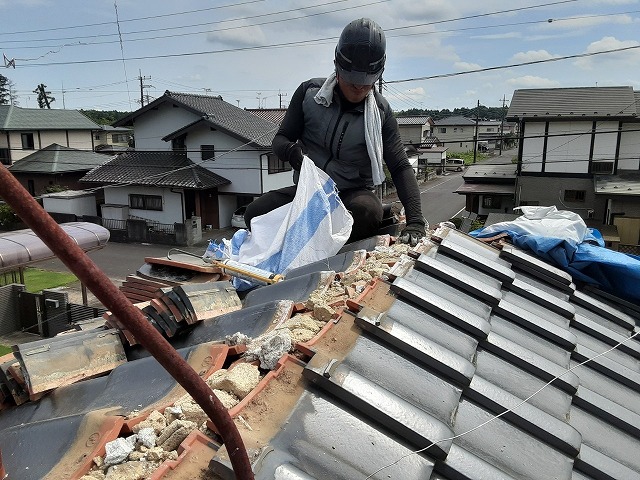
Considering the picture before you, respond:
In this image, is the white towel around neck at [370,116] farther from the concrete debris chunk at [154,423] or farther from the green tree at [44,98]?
the green tree at [44,98]

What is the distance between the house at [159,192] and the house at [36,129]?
950cm

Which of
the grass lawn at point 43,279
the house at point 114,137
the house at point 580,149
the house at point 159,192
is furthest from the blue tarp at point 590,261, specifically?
the house at point 114,137

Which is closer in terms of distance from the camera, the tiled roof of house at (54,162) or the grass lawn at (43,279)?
the grass lawn at (43,279)

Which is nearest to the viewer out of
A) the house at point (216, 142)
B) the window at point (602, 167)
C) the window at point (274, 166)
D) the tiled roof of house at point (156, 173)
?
the window at point (602, 167)

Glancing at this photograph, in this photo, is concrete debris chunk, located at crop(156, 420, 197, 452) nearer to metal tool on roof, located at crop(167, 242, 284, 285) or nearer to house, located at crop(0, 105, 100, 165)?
metal tool on roof, located at crop(167, 242, 284, 285)

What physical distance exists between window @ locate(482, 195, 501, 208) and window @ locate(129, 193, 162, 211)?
17669mm

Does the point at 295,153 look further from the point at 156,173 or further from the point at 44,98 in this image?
the point at 44,98

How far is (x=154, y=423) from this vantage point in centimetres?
178

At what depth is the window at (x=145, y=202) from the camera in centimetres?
2722

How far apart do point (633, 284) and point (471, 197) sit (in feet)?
79.4

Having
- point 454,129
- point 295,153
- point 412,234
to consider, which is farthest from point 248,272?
point 454,129

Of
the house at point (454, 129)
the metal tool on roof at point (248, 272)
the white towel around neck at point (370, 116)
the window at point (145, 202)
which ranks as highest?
the house at point (454, 129)

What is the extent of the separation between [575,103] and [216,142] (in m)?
17.8

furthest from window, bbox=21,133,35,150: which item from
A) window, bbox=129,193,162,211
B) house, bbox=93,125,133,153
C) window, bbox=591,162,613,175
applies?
window, bbox=591,162,613,175
